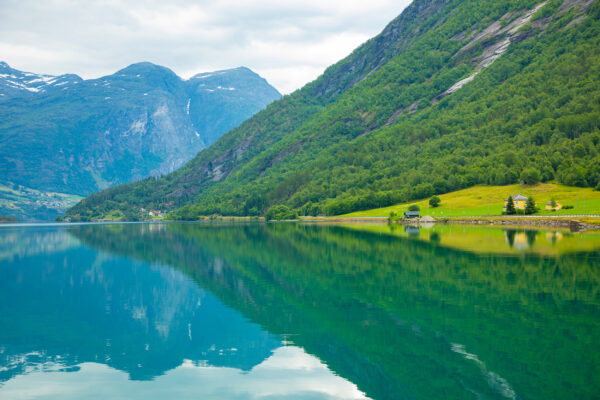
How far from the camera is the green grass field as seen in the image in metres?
124

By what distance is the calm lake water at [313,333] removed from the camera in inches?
666

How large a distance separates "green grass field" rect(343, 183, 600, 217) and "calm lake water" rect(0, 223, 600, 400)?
92188 millimetres

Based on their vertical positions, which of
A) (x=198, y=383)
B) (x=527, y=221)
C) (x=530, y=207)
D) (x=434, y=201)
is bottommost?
(x=527, y=221)

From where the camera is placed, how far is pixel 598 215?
3981 inches

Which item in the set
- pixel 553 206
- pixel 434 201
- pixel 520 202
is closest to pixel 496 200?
pixel 520 202

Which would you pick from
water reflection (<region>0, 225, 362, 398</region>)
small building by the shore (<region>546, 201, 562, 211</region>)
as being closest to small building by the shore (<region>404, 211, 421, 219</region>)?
small building by the shore (<region>546, 201, 562, 211</region>)

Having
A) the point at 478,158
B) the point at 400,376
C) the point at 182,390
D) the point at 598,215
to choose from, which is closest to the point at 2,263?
the point at 182,390

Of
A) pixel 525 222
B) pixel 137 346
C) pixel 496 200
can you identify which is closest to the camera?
pixel 137 346

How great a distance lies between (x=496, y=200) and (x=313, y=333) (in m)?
143

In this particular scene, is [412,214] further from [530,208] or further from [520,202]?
[530,208]

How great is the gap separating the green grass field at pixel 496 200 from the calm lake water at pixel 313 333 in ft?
302

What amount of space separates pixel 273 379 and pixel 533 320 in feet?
45.3

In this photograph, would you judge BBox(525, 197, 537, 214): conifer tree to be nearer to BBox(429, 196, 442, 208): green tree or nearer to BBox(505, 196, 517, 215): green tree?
BBox(505, 196, 517, 215): green tree

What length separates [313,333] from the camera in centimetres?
2339
